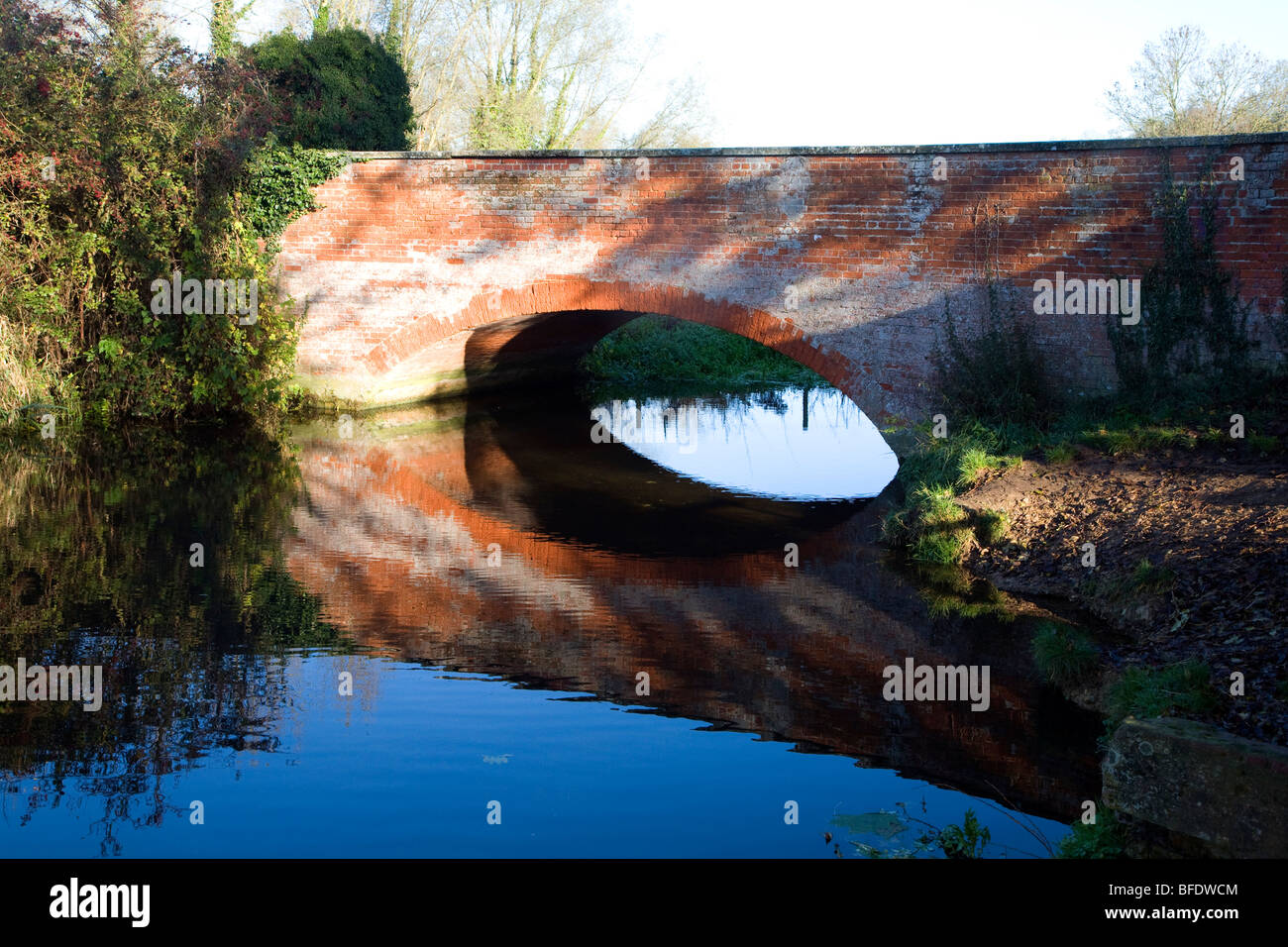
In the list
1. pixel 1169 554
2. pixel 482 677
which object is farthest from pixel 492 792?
pixel 1169 554

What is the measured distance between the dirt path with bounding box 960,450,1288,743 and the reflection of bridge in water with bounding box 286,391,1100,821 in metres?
0.76

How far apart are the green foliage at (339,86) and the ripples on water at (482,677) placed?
7.72 metres

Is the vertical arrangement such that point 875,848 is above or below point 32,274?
below

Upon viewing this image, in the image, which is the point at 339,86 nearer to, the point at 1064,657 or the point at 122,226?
the point at 122,226

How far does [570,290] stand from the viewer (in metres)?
13.2

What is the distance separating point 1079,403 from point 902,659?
207 inches

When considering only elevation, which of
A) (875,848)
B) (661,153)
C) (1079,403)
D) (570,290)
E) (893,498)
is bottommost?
(875,848)

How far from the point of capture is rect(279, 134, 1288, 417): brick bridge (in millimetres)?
10438

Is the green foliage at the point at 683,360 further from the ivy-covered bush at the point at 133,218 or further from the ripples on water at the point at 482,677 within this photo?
the ripples on water at the point at 482,677

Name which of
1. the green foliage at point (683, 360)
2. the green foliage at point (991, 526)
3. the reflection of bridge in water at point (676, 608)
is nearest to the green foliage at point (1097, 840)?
the reflection of bridge in water at point (676, 608)

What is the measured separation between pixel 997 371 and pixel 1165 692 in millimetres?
6269
